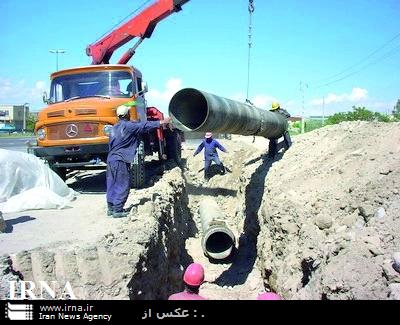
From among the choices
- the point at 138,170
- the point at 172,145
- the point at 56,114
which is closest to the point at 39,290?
the point at 138,170

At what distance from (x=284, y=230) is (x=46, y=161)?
5.07m

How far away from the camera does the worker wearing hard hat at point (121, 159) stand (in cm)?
656

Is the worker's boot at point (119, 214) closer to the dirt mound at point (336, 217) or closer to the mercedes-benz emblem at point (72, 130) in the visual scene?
the dirt mound at point (336, 217)

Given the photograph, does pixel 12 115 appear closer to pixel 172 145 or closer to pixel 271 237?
pixel 172 145

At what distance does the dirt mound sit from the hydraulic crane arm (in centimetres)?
415

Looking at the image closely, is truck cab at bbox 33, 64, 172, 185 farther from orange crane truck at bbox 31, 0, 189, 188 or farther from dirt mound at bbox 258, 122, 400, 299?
Answer: dirt mound at bbox 258, 122, 400, 299

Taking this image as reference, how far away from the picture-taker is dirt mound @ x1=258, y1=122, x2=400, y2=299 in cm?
404

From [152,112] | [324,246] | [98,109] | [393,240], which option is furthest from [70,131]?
[393,240]

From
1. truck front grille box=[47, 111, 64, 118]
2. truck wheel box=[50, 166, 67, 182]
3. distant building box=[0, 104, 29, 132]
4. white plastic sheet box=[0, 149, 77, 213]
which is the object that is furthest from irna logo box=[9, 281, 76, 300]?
distant building box=[0, 104, 29, 132]

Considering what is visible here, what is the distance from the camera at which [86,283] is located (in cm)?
425

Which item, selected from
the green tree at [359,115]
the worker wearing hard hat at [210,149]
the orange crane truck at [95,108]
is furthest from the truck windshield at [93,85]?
the green tree at [359,115]

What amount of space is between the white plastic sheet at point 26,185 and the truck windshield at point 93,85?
1814mm

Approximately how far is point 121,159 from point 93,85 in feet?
10.3

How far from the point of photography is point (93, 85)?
30.3 feet
